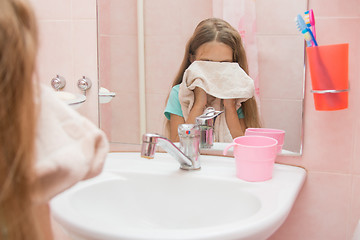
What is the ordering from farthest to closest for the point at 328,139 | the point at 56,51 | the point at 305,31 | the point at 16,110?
the point at 56,51 < the point at 328,139 < the point at 305,31 < the point at 16,110

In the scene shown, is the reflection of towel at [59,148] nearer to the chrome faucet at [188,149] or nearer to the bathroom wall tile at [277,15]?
the chrome faucet at [188,149]

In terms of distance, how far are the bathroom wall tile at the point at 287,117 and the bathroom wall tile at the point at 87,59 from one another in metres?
0.56

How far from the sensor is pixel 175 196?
1.08 metres

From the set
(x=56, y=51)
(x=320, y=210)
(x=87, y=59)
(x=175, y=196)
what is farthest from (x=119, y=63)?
(x=320, y=210)

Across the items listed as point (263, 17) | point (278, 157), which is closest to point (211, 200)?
point (278, 157)

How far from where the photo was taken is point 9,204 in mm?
428

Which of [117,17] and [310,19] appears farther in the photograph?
[117,17]

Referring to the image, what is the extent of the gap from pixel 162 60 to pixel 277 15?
0.37 metres

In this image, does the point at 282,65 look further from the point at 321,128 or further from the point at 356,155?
the point at 356,155

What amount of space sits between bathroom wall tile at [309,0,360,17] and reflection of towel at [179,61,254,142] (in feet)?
0.87

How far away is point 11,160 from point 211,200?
0.70 meters

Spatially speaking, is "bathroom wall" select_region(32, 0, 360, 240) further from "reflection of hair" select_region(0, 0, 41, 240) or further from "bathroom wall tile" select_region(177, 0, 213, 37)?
"reflection of hair" select_region(0, 0, 41, 240)

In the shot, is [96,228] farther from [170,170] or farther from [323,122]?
[323,122]

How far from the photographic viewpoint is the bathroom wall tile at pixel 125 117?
131cm
